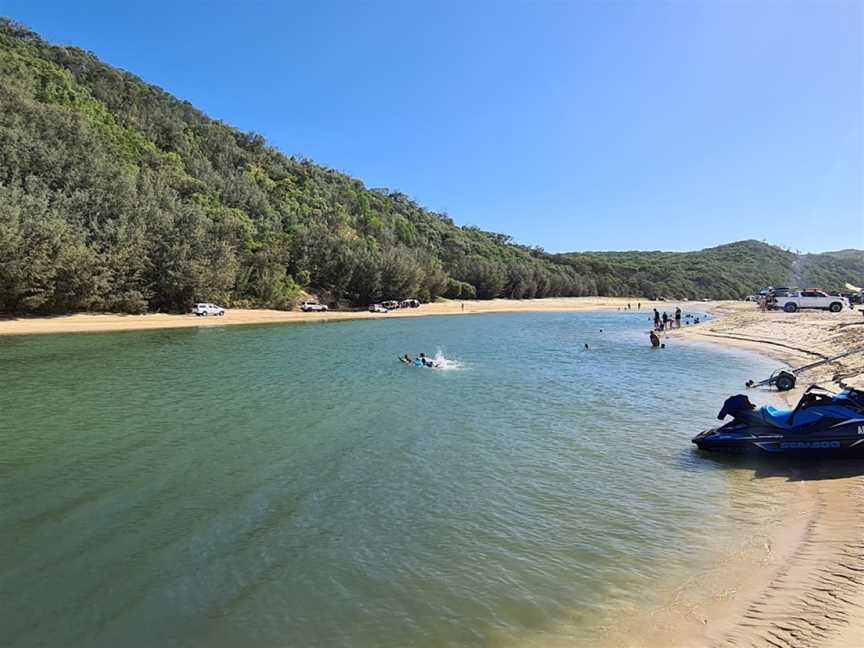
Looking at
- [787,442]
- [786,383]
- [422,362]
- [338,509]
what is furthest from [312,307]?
[787,442]

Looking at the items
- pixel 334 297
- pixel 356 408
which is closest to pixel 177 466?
pixel 356 408

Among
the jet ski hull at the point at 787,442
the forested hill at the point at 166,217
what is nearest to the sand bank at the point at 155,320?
the forested hill at the point at 166,217

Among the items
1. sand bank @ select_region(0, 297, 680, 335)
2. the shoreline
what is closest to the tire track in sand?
the shoreline

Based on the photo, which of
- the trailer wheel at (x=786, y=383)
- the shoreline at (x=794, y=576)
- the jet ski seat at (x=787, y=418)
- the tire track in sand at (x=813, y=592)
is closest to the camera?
the tire track in sand at (x=813, y=592)

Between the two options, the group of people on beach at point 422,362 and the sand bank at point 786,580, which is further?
the group of people on beach at point 422,362

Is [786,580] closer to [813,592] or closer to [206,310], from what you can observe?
[813,592]

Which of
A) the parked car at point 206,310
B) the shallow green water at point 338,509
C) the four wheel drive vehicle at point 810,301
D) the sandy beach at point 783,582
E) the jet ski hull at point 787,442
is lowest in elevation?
the shallow green water at point 338,509

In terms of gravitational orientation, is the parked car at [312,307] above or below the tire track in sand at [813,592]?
above

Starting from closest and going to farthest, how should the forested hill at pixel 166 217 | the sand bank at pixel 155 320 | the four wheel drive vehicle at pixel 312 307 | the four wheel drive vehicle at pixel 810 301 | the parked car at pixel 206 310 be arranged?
the sand bank at pixel 155 320, the forested hill at pixel 166 217, the four wheel drive vehicle at pixel 810 301, the parked car at pixel 206 310, the four wheel drive vehicle at pixel 312 307

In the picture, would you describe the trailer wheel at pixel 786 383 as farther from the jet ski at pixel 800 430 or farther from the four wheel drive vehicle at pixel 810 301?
the four wheel drive vehicle at pixel 810 301

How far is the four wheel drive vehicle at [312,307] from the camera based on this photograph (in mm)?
91688

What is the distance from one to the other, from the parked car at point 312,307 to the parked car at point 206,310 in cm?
1951

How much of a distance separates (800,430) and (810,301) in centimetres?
6188

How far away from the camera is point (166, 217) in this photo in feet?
240
